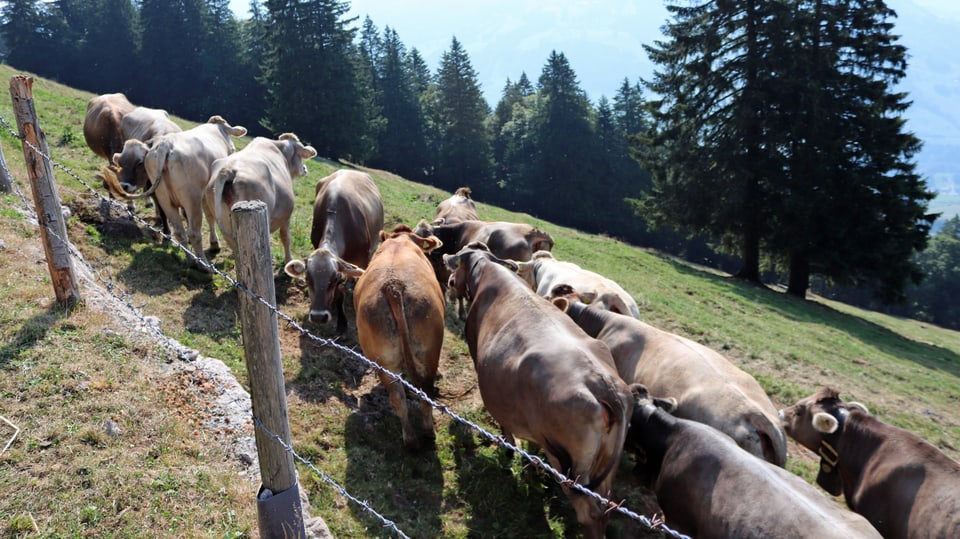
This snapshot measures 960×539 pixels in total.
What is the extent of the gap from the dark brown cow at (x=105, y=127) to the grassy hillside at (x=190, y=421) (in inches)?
40.0

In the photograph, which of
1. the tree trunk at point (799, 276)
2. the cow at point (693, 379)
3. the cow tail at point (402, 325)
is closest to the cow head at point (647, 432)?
the cow at point (693, 379)

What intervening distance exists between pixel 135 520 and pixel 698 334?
12.1 metres

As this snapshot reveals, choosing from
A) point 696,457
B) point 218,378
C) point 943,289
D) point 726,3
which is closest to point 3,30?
point 726,3

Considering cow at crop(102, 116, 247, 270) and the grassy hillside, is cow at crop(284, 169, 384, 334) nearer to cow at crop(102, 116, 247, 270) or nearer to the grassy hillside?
the grassy hillside

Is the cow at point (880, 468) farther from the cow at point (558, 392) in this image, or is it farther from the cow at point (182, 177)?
the cow at point (182, 177)

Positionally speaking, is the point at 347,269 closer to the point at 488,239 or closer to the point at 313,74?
the point at 488,239

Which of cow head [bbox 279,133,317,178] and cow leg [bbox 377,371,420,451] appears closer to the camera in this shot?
cow leg [bbox 377,371,420,451]

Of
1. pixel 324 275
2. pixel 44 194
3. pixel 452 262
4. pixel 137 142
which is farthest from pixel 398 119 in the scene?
pixel 44 194

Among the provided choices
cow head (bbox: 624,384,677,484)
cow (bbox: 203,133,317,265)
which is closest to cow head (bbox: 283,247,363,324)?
cow (bbox: 203,133,317,265)

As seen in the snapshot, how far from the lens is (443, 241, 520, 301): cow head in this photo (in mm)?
8492

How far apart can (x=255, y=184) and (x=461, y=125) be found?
4954cm

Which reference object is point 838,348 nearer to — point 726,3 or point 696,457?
point 696,457

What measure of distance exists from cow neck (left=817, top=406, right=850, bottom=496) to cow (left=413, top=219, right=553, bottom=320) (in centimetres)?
624

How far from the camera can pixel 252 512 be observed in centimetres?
464
